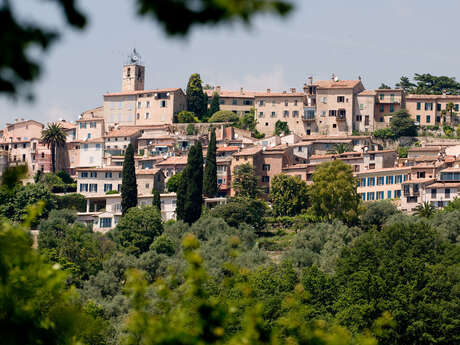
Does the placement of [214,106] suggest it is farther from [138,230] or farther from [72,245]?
[72,245]

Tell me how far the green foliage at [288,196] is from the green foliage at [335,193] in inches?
285

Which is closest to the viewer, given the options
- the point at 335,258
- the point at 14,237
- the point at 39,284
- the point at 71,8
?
the point at 71,8

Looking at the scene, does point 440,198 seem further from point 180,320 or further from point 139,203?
point 180,320

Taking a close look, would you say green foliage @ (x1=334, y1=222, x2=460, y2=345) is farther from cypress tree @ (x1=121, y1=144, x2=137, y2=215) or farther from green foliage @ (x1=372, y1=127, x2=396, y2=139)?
green foliage @ (x1=372, y1=127, x2=396, y2=139)

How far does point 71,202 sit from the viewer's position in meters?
103

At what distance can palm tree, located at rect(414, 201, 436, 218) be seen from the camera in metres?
85.9

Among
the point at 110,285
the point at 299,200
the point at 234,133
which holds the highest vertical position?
the point at 234,133

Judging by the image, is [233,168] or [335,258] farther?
[233,168]

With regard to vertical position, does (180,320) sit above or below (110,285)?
above

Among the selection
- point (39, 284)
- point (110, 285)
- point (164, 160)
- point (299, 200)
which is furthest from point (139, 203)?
point (39, 284)

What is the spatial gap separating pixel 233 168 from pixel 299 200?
1207 cm

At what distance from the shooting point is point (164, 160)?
110 meters

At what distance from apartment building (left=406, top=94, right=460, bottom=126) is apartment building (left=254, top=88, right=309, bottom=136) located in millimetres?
13731

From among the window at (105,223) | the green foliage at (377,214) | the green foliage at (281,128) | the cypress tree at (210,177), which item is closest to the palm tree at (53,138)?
the window at (105,223)
